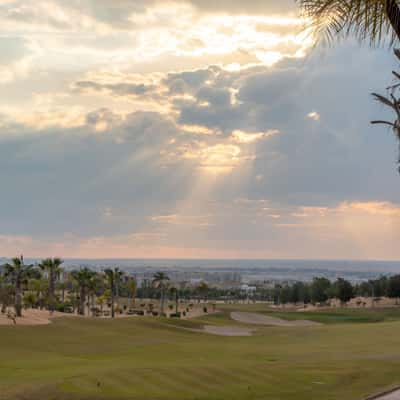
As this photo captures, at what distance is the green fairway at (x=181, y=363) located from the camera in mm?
25766

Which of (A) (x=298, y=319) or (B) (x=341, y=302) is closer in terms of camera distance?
(A) (x=298, y=319)

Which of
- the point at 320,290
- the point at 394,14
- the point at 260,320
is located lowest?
the point at 260,320

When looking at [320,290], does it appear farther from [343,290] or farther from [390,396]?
[390,396]

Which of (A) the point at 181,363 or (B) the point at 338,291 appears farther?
(B) the point at 338,291

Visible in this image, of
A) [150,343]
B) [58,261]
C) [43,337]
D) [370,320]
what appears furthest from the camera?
[370,320]

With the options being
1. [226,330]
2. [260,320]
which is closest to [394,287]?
[260,320]

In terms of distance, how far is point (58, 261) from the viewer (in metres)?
91.6

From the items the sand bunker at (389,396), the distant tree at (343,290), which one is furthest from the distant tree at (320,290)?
the sand bunker at (389,396)

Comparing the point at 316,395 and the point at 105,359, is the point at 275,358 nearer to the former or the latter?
the point at 105,359

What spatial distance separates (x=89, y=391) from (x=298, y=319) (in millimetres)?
99764

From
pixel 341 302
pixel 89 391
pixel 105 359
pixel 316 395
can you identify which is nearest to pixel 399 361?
pixel 316 395

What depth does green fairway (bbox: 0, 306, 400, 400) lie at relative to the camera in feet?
84.5

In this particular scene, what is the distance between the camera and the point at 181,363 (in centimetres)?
3812

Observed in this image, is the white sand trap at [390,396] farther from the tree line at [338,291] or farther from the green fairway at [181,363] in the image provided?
the tree line at [338,291]
